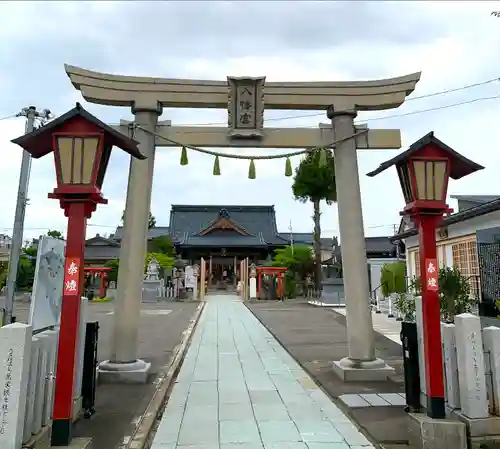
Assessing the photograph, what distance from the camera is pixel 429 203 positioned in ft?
15.4

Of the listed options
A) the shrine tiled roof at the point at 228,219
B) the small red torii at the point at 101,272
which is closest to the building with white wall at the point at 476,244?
the small red torii at the point at 101,272

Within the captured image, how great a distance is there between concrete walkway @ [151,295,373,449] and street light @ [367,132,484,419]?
1.21m

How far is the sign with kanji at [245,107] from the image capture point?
7113 mm

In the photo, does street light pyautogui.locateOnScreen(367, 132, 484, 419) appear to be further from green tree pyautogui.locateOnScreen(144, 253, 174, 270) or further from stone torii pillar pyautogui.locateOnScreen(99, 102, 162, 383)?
green tree pyautogui.locateOnScreen(144, 253, 174, 270)

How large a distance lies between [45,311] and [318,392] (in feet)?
13.0

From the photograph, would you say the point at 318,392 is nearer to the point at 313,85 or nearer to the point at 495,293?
the point at 313,85

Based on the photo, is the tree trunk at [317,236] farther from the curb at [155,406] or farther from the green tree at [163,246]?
Result: the curb at [155,406]

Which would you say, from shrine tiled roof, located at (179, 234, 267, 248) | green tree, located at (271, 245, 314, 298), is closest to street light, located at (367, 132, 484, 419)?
green tree, located at (271, 245, 314, 298)

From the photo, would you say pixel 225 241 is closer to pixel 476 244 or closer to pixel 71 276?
pixel 476 244

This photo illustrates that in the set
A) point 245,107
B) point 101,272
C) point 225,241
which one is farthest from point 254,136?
point 225,241

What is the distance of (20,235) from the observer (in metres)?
12.5

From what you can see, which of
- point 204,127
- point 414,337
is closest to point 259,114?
point 204,127

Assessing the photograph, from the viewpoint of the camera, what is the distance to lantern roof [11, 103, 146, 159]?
4215 millimetres

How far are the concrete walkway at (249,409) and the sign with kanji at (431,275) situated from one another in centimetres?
174
